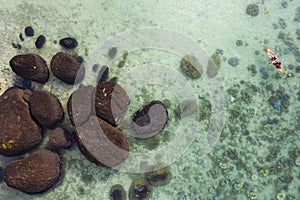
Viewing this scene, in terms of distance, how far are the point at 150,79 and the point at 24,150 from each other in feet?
17.2

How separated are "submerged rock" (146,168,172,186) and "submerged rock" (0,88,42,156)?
4150mm

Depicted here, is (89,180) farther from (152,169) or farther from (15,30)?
(15,30)

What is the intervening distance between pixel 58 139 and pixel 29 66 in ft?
9.29

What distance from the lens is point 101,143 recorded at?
10.4 metres

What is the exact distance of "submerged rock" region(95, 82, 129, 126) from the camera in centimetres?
1073

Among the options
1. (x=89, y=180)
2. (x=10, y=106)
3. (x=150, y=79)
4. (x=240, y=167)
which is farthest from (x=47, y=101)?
(x=240, y=167)

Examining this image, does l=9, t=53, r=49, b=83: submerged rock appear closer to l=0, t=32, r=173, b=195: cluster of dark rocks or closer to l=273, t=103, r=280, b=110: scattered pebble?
l=0, t=32, r=173, b=195: cluster of dark rocks

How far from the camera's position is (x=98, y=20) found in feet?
40.4

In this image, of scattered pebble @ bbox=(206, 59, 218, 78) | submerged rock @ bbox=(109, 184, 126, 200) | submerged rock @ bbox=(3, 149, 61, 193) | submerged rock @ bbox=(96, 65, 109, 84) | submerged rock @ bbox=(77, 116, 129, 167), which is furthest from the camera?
scattered pebble @ bbox=(206, 59, 218, 78)

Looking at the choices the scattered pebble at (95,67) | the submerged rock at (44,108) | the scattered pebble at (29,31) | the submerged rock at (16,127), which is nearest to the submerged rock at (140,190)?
the submerged rock at (44,108)

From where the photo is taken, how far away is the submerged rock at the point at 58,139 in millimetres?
10555

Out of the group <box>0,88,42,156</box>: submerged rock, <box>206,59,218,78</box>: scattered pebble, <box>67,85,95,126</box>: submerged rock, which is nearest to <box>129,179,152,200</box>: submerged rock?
<box>67,85,95,126</box>: submerged rock

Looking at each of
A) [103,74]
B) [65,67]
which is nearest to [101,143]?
[103,74]

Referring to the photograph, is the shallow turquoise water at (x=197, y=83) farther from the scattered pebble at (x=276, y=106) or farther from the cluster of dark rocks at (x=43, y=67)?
the cluster of dark rocks at (x=43, y=67)
